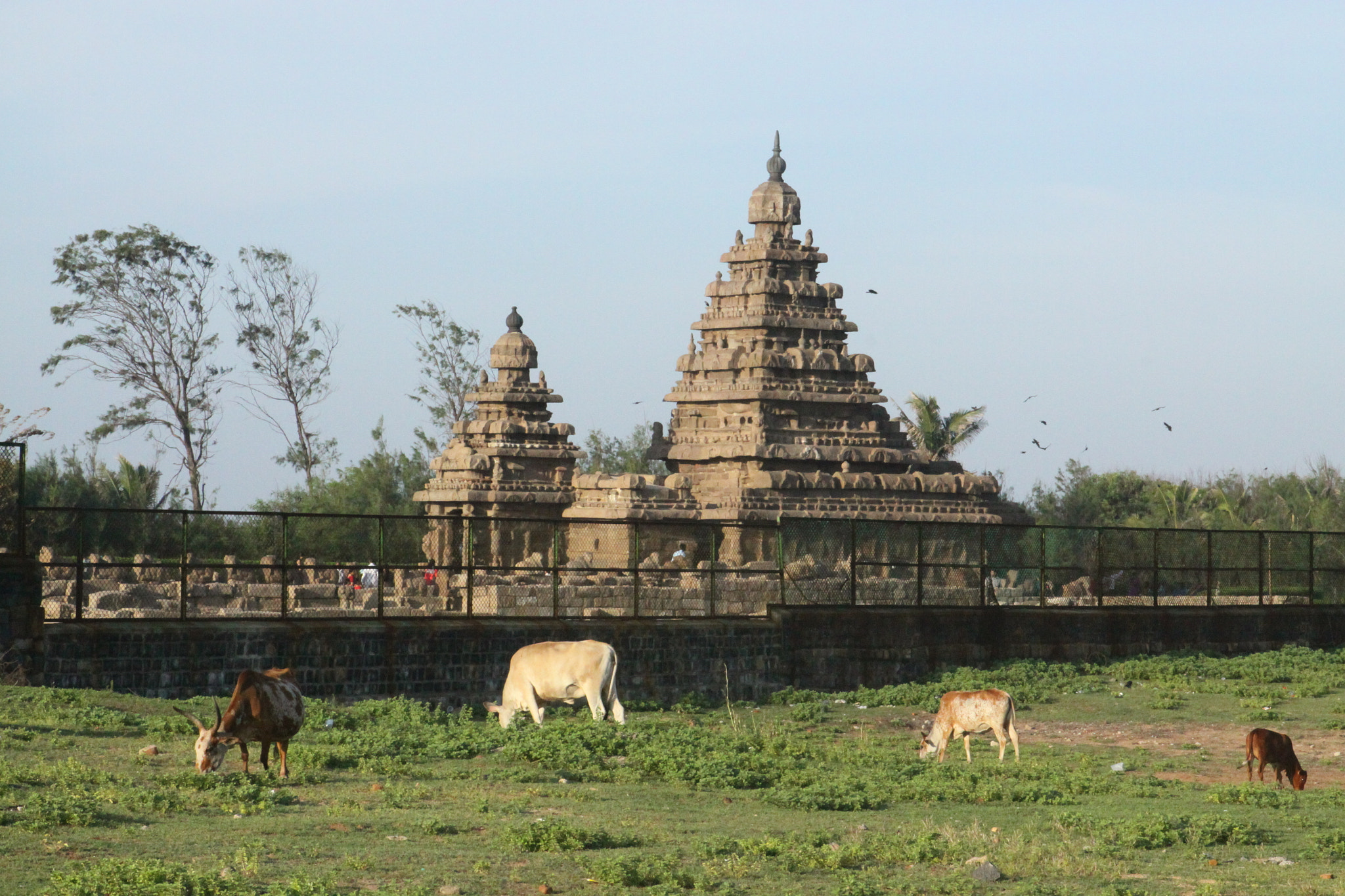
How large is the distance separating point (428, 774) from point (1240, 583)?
107 feet

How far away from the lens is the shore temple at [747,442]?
5281cm

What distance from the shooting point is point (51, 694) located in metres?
19.9

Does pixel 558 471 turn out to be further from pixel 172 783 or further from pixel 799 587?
pixel 172 783

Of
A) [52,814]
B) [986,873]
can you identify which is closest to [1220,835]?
[986,873]

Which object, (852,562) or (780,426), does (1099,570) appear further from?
(780,426)

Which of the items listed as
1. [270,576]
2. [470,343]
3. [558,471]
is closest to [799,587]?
[270,576]

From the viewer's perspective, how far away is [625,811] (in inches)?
607

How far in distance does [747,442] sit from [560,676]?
34.0 metres

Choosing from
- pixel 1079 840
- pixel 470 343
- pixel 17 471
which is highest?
pixel 470 343

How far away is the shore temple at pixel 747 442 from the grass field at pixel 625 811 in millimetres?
28520

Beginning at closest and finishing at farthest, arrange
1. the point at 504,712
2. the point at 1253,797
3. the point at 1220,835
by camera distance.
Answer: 1. the point at 1220,835
2. the point at 1253,797
3. the point at 504,712

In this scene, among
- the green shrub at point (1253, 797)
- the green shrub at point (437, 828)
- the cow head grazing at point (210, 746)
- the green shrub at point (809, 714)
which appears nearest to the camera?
the green shrub at point (437, 828)

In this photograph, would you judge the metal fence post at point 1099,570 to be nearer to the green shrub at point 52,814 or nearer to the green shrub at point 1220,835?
the green shrub at point 1220,835

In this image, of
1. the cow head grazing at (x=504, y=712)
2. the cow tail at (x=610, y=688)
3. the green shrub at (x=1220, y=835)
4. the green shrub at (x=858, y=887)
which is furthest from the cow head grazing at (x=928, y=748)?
the green shrub at (x=858, y=887)
